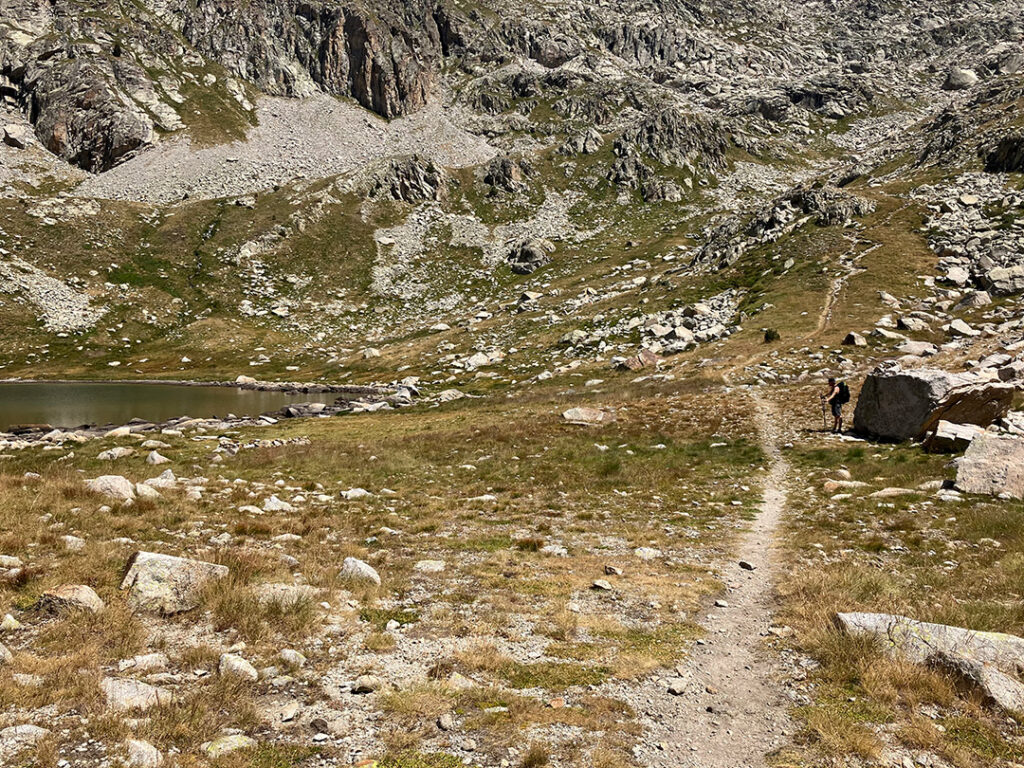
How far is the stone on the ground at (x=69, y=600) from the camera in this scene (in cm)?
787

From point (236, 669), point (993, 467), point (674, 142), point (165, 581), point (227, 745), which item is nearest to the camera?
point (227, 745)

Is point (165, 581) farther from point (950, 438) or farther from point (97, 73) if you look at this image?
point (97, 73)

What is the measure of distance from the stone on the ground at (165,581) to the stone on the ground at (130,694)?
85.7 inches

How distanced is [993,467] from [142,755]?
74.1 feet

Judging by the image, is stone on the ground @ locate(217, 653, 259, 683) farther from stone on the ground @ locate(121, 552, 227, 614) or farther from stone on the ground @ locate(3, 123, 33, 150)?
stone on the ground @ locate(3, 123, 33, 150)

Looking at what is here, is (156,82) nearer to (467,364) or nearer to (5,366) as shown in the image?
(5,366)

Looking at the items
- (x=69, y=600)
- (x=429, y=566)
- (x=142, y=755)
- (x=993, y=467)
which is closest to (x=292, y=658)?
(x=142, y=755)

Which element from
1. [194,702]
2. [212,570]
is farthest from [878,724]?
[212,570]

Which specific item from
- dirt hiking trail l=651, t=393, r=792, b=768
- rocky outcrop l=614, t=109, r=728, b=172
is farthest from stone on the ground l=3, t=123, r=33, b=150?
dirt hiking trail l=651, t=393, r=792, b=768

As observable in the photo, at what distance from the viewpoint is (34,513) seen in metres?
Answer: 12.4

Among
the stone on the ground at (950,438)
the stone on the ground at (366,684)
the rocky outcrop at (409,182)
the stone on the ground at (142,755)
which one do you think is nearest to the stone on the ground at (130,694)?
the stone on the ground at (142,755)

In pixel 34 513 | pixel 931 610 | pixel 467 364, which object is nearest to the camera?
pixel 931 610

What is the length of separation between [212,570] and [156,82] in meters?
230

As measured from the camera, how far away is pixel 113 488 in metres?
15.1
